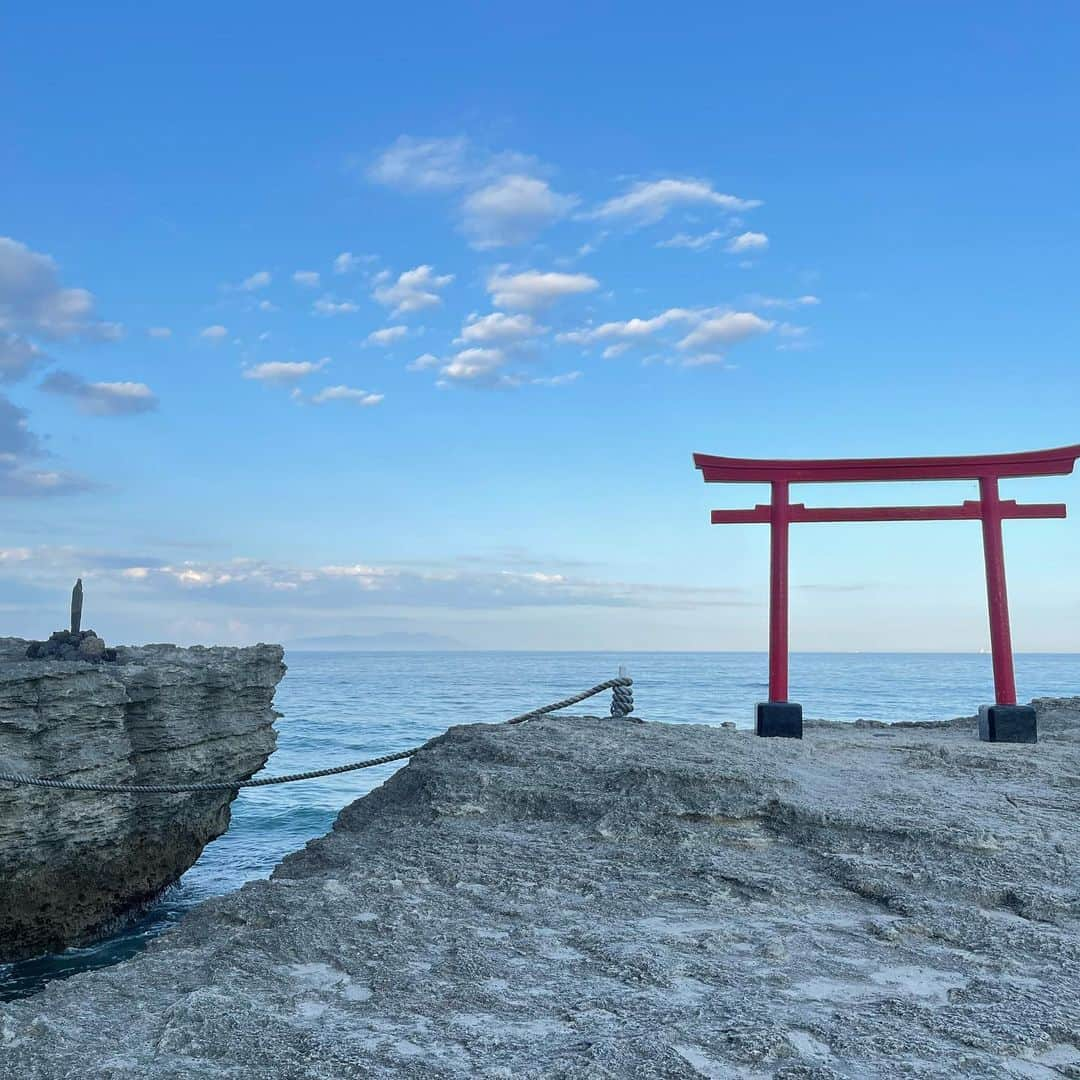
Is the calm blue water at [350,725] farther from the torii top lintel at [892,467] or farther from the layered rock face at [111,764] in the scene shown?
the torii top lintel at [892,467]

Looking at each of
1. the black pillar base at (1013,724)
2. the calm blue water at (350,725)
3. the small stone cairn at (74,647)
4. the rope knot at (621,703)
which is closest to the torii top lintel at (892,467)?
the black pillar base at (1013,724)

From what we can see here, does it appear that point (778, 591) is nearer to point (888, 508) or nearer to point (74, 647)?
point (888, 508)

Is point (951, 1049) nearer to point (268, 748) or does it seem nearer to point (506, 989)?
point (506, 989)

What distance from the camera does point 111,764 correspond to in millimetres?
7559

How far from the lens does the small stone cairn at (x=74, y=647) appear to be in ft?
25.7

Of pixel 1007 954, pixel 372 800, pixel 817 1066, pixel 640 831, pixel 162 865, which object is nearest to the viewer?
pixel 817 1066

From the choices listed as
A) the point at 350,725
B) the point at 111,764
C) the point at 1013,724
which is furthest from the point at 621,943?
the point at 350,725

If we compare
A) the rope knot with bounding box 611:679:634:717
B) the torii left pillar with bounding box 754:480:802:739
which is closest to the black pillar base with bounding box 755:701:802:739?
the torii left pillar with bounding box 754:480:802:739

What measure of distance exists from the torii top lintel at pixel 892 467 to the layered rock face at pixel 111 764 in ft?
16.8

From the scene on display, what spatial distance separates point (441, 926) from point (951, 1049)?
Answer: 173 cm

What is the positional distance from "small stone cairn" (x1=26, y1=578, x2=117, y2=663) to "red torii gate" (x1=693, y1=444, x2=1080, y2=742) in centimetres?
610

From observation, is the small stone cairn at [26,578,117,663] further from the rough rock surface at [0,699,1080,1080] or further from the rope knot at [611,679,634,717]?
the rope knot at [611,679,634,717]

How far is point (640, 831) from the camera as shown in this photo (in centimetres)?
429

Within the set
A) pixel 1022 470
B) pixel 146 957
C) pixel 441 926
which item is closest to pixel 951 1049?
pixel 441 926
